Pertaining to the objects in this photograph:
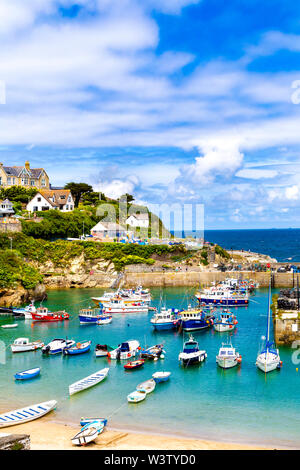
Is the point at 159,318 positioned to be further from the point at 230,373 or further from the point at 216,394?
the point at 216,394

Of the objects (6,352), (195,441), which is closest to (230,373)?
(195,441)

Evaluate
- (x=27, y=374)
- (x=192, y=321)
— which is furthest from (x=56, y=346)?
(x=192, y=321)

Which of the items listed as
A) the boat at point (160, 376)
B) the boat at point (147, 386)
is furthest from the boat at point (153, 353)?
the boat at point (147, 386)

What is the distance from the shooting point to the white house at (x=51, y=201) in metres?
74.9

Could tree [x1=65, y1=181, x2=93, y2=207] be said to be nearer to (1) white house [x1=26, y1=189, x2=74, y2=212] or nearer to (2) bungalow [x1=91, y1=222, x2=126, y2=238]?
(1) white house [x1=26, y1=189, x2=74, y2=212]

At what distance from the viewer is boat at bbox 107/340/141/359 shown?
29.3 meters

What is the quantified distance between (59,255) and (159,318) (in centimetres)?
2945

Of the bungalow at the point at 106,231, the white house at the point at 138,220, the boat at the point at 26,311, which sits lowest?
the boat at the point at 26,311

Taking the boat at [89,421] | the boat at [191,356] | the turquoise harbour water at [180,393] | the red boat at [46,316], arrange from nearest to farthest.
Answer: the boat at [89,421] < the turquoise harbour water at [180,393] < the boat at [191,356] < the red boat at [46,316]

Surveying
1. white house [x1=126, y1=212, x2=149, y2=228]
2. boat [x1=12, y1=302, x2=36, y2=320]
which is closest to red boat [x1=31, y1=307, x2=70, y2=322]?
boat [x1=12, y1=302, x2=36, y2=320]

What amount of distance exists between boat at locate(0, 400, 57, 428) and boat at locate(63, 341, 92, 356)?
29.8 ft

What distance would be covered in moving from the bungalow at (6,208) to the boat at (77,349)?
142ft

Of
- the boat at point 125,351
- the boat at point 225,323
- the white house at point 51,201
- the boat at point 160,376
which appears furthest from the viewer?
the white house at point 51,201

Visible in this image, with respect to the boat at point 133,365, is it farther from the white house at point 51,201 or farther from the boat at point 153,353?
the white house at point 51,201
